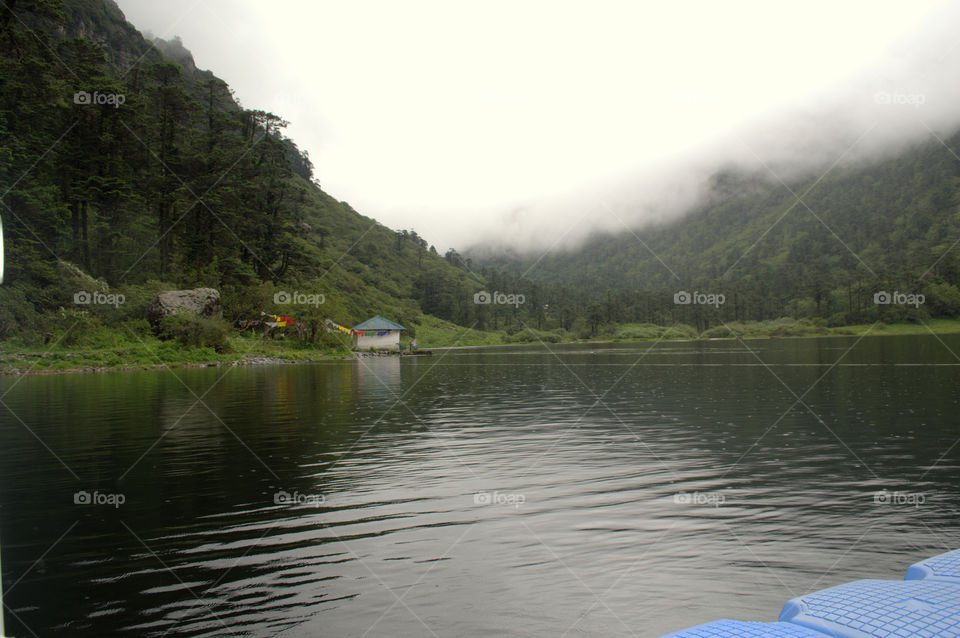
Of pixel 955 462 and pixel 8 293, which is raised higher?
pixel 8 293

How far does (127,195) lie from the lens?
57531mm

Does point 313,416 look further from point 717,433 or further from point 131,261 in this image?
point 131,261

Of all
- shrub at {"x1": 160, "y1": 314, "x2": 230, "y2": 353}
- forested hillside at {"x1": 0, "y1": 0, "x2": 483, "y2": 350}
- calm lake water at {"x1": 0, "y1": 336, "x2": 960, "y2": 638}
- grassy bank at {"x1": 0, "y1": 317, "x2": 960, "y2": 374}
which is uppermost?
forested hillside at {"x1": 0, "y1": 0, "x2": 483, "y2": 350}

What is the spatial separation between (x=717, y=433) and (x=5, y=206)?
192ft

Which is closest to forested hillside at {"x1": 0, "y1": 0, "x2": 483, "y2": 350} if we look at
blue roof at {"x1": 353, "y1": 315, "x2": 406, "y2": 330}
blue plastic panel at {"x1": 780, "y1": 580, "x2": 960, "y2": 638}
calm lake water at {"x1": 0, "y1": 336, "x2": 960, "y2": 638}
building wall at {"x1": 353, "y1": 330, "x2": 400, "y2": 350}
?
blue roof at {"x1": 353, "y1": 315, "x2": 406, "y2": 330}

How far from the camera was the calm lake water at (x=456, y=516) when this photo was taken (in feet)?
21.0

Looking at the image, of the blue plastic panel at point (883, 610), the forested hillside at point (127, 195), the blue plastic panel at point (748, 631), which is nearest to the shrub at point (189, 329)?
the forested hillside at point (127, 195)

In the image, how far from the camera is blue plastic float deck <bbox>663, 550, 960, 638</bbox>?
11.0 feet

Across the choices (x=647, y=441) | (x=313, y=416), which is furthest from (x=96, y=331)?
(x=647, y=441)

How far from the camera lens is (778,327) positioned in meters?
145

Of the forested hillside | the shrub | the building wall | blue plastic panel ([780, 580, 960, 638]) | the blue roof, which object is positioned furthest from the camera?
the blue roof

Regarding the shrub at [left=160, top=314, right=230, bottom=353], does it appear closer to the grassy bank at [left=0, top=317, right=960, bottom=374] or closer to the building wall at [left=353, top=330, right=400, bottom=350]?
the grassy bank at [left=0, top=317, right=960, bottom=374]

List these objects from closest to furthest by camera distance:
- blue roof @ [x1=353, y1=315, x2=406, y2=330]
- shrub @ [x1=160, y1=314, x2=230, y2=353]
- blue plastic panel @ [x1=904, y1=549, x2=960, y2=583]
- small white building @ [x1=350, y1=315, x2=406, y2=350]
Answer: blue plastic panel @ [x1=904, y1=549, x2=960, y2=583], shrub @ [x1=160, y1=314, x2=230, y2=353], small white building @ [x1=350, y1=315, x2=406, y2=350], blue roof @ [x1=353, y1=315, x2=406, y2=330]

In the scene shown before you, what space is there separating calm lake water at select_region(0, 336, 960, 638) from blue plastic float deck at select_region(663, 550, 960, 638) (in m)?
2.33
